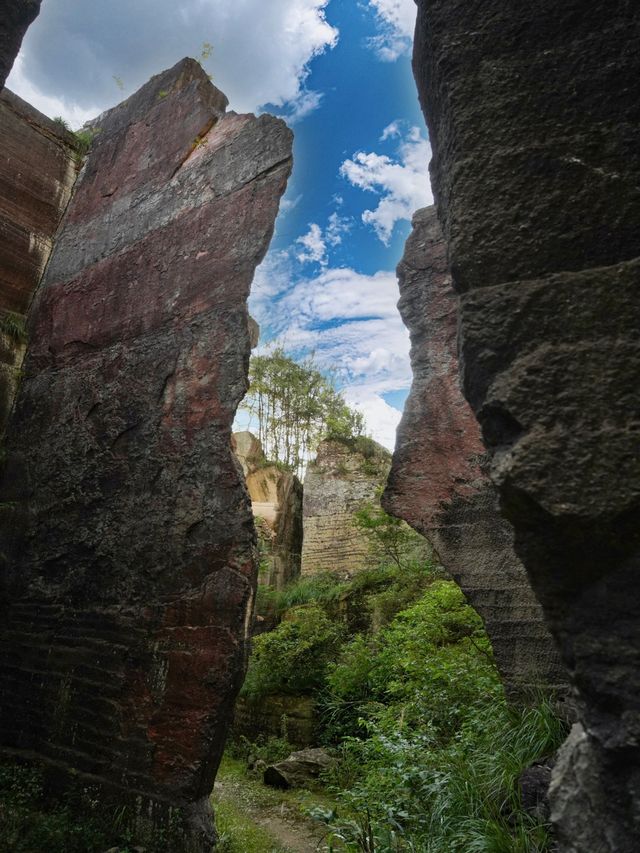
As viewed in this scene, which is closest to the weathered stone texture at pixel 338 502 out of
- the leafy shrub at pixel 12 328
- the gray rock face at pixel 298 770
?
the gray rock face at pixel 298 770

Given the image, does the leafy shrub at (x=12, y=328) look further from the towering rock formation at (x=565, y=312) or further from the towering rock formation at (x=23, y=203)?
the towering rock formation at (x=565, y=312)

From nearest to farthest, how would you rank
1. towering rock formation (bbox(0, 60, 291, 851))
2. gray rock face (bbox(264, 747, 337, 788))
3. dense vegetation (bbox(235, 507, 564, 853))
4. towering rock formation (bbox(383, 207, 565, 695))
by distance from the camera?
dense vegetation (bbox(235, 507, 564, 853)) → towering rock formation (bbox(383, 207, 565, 695)) → towering rock formation (bbox(0, 60, 291, 851)) → gray rock face (bbox(264, 747, 337, 788))

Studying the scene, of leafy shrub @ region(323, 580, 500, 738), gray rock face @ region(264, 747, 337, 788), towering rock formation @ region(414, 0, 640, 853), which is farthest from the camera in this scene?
gray rock face @ region(264, 747, 337, 788)

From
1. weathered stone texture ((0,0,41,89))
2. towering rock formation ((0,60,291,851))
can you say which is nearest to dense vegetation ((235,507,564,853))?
towering rock formation ((0,60,291,851))

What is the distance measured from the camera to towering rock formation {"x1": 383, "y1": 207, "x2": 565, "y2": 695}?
288cm

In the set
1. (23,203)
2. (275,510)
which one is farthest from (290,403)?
(23,203)

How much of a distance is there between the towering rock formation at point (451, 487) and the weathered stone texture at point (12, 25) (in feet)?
8.02

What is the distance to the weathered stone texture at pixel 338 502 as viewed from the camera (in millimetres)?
11008

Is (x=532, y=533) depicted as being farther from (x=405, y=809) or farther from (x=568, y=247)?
(x=405, y=809)

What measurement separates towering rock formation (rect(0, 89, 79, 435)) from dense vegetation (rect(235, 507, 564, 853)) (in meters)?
3.85

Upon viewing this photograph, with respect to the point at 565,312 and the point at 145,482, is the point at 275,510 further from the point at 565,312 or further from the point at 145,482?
the point at 565,312

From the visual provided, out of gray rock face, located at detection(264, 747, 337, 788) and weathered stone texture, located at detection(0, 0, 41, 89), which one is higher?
weathered stone texture, located at detection(0, 0, 41, 89)

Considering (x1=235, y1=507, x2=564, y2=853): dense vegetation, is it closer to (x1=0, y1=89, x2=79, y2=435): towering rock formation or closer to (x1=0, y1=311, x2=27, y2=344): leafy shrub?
(x1=0, y1=89, x2=79, y2=435): towering rock formation

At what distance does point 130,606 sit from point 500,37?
3.37 m
